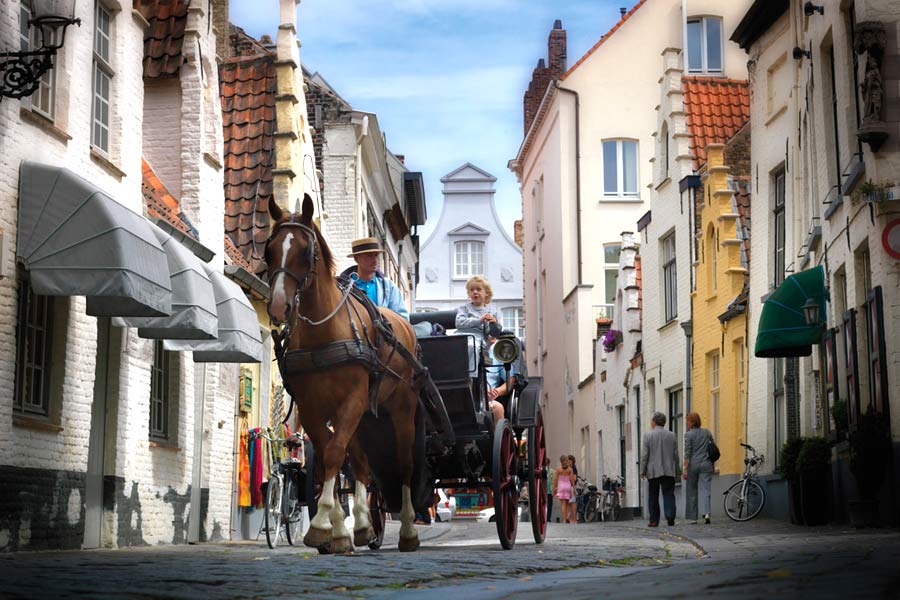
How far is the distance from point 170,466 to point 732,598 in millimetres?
13424

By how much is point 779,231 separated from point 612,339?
12.2m

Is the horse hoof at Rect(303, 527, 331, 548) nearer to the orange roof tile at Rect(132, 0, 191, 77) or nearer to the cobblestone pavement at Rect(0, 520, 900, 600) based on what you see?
the cobblestone pavement at Rect(0, 520, 900, 600)

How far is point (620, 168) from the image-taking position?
4334 centimetres

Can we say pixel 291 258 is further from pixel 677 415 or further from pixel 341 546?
pixel 677 415

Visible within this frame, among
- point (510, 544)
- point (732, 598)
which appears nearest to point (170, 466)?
point (510, 544)

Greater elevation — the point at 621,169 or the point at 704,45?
the point at 704,45

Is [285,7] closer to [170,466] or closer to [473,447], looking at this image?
[170,466]

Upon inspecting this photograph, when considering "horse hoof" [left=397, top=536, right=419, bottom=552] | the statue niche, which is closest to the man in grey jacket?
A: the statue niche

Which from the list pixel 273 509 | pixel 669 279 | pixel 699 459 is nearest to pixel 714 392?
pixel 669 279

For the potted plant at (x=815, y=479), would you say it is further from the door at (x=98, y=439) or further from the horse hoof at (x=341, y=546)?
the horse hoof at (x=341, y=546)

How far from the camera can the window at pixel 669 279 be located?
109 feet

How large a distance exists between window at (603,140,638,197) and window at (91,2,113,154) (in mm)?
27701

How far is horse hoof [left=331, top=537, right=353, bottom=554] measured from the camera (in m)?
10.9

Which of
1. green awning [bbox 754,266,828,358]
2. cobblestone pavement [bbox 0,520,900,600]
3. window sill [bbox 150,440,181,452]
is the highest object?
green awning [bbox 754,266,828,358]
